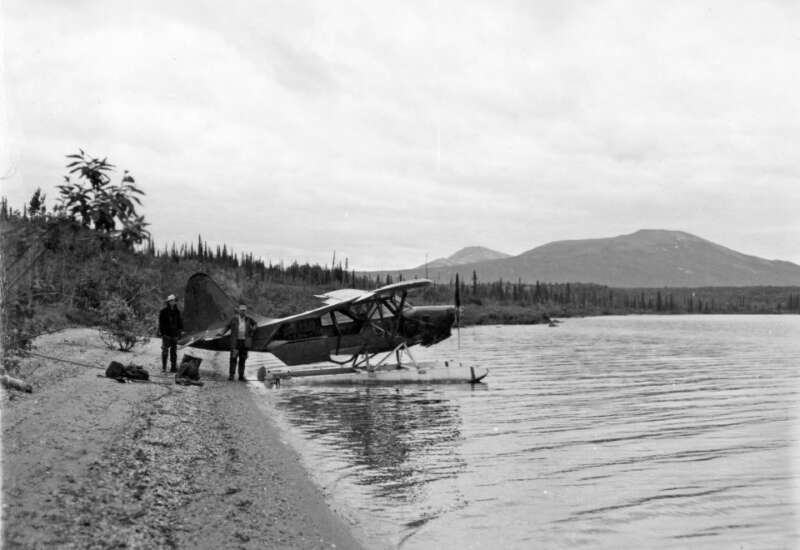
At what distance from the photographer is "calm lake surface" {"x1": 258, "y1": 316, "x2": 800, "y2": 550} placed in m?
7.37

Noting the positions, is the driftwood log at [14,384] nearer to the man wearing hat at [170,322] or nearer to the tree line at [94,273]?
the tree line at [94,273]

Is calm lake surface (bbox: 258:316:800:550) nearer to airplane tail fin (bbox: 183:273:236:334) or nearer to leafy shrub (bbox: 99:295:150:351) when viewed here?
airplane tail fin (bbox: 183:273:236:334)

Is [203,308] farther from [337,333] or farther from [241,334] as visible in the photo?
[337,333]

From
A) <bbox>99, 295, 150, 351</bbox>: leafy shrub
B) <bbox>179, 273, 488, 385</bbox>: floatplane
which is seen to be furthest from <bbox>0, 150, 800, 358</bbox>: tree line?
<bbox>179, 273, 488, 385</bbox>: floatplane

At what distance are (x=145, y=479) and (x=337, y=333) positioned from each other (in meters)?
13.3

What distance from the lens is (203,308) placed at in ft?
69.0

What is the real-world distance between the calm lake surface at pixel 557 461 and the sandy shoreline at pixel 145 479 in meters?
0.67


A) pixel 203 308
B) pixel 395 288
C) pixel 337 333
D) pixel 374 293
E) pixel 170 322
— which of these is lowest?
pixel 337 333

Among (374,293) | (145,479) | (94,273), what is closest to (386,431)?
(145,479)

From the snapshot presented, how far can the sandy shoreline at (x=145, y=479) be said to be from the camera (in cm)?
585

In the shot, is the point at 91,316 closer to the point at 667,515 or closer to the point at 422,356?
the point at 422,356

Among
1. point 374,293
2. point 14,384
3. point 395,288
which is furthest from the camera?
point 374,293

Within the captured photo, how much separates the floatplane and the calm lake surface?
2.63ft

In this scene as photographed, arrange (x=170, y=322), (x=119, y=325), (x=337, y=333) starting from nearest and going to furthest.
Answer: (x=170, y=322) < (x=337, y=333) < (x=119, y=325)
